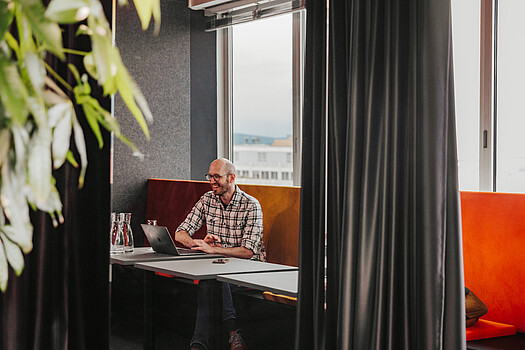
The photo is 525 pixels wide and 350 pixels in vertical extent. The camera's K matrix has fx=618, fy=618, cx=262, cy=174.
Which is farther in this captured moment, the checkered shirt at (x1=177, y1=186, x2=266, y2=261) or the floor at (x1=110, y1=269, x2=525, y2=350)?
the checkered shirt at (x1=177, y1=186, x2=266, y2=261)

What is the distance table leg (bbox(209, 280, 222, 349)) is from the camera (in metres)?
2.93

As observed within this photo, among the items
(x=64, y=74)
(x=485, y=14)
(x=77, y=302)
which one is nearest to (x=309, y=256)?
(x=77, y=302)

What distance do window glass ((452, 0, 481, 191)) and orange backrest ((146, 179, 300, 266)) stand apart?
110 centimetres

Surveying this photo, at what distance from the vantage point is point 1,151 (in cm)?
41

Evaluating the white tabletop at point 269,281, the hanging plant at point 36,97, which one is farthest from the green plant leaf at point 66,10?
the white tabletop at point 269,281

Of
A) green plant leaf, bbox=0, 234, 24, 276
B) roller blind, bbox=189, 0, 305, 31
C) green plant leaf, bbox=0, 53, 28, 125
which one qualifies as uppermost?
roller blind, bbox=189, 0, 305, 31

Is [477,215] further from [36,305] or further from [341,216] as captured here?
[36,305]

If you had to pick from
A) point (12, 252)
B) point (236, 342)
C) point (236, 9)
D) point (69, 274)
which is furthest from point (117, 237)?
point (12, 252)

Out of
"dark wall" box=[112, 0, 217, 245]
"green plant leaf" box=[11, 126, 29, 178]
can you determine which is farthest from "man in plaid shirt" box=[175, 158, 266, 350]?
"green plant leaf" box=[11, 126, 29, 178]

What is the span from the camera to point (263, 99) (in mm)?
5531

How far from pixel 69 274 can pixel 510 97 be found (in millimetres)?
2766

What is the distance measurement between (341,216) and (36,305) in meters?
1.20

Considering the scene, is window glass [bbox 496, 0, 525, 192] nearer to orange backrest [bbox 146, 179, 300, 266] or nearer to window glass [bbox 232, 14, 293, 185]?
orange backrest [bbox 146, 179, 300, 266]

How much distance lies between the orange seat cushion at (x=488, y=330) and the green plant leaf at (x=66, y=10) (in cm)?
261
